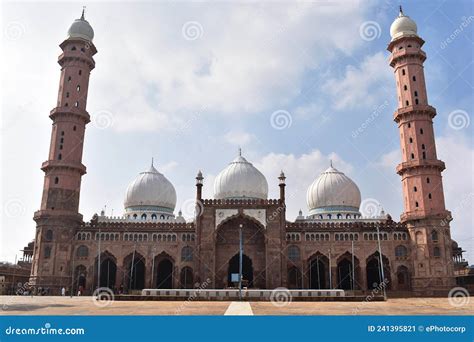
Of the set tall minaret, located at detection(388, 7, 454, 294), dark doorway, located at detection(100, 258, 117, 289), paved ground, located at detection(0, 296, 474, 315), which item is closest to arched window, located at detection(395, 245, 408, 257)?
tall minaret, located at detection(388, 7, 454, 294)

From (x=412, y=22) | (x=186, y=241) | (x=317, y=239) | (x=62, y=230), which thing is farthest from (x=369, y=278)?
(x=62, y=230)

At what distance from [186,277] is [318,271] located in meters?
14.8

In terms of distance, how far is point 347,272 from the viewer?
166 feet

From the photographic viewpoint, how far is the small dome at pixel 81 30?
51188 millimetres

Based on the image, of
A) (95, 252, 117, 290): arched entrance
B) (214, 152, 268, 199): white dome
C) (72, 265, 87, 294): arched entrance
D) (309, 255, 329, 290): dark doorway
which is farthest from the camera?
(214, 152, 268, 199): white dome

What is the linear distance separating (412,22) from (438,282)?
29647 mm

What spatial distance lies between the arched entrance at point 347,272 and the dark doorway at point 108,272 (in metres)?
25.7

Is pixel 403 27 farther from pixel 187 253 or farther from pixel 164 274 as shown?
pixel 164 274

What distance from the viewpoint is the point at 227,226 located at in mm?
48625

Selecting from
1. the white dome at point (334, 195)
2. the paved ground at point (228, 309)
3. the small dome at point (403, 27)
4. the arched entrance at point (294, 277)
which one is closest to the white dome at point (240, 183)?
the white dome at point (334, 195)

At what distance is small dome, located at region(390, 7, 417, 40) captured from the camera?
50312mm

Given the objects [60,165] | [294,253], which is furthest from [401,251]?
[60,165]

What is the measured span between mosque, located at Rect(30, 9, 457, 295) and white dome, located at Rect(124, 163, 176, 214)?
6.03 meters

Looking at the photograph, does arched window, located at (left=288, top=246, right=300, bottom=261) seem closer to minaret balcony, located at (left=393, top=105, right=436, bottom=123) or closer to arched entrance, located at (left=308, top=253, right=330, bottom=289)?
arched entrance, located at (left=308, top=253, right=330, bottom=289)
